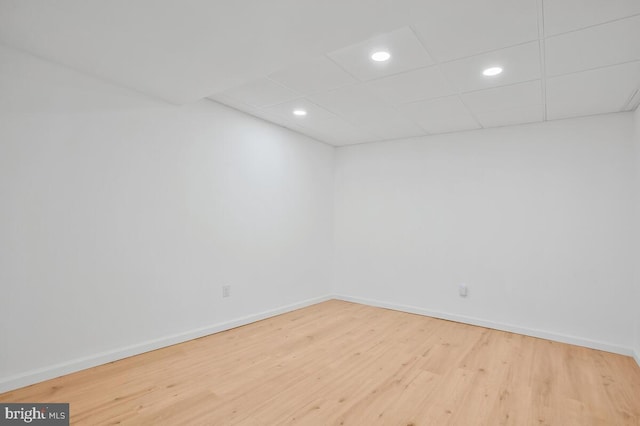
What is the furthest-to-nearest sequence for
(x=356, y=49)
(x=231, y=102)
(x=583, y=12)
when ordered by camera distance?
1. (x=231, y=102)
2. (x=356, y=49)
3. (x=583, y=12)

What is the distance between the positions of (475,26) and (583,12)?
22.0 inches

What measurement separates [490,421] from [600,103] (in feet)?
10.1

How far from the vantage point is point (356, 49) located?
2.33 meters

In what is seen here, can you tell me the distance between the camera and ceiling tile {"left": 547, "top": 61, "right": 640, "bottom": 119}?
8.41ft

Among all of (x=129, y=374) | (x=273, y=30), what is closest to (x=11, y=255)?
(x=129, y=374)

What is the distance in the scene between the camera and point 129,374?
2.49 meters

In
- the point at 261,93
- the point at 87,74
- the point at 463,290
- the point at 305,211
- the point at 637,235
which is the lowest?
the point at 463,290

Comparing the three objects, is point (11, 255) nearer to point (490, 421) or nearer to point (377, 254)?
point (490, 421)

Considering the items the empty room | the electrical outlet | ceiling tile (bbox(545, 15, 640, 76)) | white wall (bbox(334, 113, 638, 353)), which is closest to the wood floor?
the empty room

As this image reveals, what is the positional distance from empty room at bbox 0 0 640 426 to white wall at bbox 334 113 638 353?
24 millimetres

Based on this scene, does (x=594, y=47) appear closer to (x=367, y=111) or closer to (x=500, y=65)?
(x=500, y=65)

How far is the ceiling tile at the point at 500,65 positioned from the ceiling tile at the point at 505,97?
0.39 ft

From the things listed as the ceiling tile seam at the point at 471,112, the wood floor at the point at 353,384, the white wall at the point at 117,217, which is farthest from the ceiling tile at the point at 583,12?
the white wall at the point at 117,217

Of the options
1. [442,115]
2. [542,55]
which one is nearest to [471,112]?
[442,115]
